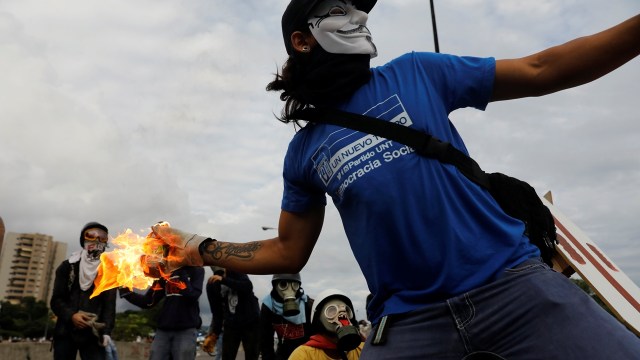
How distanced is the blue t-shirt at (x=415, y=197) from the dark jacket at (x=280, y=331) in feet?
21.3

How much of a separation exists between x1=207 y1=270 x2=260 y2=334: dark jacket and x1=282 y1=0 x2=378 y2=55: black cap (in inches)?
282

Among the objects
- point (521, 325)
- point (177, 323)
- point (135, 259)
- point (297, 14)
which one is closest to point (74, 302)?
point (177, 323)

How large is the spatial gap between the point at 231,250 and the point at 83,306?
510cm

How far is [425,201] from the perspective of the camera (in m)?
2.10

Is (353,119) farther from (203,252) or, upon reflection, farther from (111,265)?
(111,265)

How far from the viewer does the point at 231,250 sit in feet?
9.43

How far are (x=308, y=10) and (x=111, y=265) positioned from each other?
8.65 feet

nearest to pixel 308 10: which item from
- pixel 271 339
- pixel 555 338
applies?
pixel 555 338

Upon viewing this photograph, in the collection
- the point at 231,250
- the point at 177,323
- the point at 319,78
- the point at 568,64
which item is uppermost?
the point at 319,78

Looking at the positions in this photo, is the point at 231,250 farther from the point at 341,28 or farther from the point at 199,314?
the point at 199,314

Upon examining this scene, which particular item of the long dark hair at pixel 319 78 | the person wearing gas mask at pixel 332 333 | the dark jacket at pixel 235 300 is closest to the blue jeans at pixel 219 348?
the dark jacket at pixel 235 300

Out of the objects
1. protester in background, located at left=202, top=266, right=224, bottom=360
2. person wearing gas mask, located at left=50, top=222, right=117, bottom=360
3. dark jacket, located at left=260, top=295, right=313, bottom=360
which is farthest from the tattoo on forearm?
protester in background, located at left=202, top=266, right=224, bottom=360

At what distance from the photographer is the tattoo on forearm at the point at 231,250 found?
285cm

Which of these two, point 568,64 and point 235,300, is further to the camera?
point 235,300
